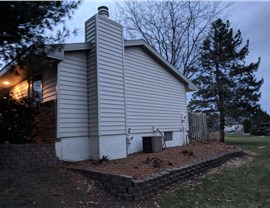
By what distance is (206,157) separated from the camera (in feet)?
30.0

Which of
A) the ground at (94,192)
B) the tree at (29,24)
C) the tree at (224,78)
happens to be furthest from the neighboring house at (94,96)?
the tree at (224,78)

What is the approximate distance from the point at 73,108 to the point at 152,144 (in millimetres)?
3201

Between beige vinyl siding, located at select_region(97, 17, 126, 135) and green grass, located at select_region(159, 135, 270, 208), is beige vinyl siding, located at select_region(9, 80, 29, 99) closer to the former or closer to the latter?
beige vinyl siding, located at select_region(97, 17, 126, 135)

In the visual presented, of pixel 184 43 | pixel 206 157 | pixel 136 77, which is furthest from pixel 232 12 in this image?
pixel 206 157

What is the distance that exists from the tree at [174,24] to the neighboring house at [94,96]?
41.2ft

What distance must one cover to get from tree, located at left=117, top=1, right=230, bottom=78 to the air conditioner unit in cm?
1356

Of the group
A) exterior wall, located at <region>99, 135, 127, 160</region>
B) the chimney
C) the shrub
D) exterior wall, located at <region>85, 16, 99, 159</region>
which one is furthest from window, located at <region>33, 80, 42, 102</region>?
the chimney

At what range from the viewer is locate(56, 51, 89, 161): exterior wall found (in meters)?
7.62

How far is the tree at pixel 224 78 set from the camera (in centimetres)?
1928

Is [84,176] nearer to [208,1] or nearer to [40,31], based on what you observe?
[40,31]

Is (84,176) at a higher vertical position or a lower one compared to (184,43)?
lower

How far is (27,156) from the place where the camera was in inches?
260

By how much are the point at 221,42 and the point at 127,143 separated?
47.8ft

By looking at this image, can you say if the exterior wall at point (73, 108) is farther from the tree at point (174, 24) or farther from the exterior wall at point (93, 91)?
the tree at point (174, 24)
